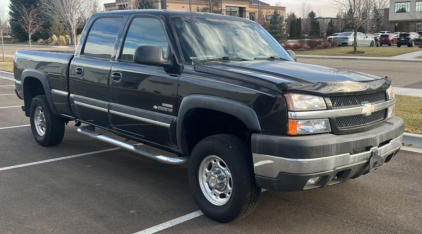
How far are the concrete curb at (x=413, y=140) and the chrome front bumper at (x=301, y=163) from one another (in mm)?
3698

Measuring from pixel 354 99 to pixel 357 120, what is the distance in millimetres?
194

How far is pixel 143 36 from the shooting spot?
5.07 metres

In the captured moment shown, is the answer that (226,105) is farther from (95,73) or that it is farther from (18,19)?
(18,19)

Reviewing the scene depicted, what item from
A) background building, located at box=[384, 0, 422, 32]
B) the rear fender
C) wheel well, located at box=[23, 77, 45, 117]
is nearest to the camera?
the rear fender

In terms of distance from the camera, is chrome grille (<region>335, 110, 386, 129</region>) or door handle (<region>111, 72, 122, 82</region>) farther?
door handle (<region>111, 72, 122, 82</region>)

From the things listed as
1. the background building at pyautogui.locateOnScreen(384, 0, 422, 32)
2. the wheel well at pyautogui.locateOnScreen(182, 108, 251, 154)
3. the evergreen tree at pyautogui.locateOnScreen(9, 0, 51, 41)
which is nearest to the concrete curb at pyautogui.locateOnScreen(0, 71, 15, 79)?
the wheel well at pyautogui.locateOnScreen(182, 108, 251, 154)

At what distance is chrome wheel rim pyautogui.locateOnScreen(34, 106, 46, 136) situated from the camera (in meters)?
7.01

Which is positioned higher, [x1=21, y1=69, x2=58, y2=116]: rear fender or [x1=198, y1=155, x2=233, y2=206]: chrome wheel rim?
[x1=21, y1=69, x2=58, y2=116]: rear fender

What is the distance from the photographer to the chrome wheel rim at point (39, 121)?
276 inches

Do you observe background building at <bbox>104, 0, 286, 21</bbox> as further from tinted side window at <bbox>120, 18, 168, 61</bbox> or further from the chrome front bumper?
the chrome front bumper

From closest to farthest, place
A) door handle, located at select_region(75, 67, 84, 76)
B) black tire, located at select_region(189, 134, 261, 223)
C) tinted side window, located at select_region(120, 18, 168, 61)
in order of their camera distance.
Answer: black tire, located at select_region(189, 134, 261, 223) < tinted side window, located at select_region(120, 18, 168, 61) < door handle, located at select_region(75, 67, 84, 76)

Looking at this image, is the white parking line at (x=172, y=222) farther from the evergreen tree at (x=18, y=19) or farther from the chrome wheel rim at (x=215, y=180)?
the evergreen tree at (x=18, y=19)

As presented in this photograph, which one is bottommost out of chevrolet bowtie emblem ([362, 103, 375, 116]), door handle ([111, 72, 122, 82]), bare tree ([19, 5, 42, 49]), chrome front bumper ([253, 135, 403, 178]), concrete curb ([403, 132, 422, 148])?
concrete curb ([403, 132, 422, 148])

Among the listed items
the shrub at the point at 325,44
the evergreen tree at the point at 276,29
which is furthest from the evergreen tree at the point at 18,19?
the shrub at the point at 325,44
